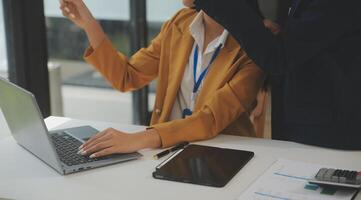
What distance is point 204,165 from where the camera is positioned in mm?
1534

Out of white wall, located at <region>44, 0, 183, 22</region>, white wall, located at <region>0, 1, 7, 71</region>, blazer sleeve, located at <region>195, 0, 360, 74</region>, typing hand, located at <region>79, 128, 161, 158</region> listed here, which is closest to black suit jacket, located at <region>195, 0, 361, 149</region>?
blazer sleeve, located at <region>195, 0, 360, 74</region>

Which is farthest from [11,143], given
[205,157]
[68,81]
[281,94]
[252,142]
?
[68,81]

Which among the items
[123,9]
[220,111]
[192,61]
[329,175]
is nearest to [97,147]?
[220,111]

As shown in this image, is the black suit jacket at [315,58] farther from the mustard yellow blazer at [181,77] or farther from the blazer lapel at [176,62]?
the blazer lapel at [176,62]

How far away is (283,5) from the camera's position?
342 centimetres

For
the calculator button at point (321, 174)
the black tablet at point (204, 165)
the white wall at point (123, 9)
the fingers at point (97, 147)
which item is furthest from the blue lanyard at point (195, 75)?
the white wall at point (123, 9)

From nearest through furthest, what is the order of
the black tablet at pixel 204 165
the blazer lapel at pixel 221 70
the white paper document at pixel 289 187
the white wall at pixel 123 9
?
the white paper document at pixel 289 187 < the black tablet at pixel 204 165 < the blazer lapel at pixel 221 70 < the white wall at pixel 123 9

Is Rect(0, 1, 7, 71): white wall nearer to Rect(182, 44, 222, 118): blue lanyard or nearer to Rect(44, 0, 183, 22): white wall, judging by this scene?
Rect(44, 0, 183, 22): white wall

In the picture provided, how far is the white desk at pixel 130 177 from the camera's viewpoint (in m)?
1.37

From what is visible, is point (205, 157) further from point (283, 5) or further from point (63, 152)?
point (283, 5)

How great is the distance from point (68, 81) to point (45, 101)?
1590 millimetres

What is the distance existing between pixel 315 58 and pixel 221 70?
0.36 metres

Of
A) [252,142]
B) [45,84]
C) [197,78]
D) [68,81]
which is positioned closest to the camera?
[252,142]

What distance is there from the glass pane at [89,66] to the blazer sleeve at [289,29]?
2161mm
